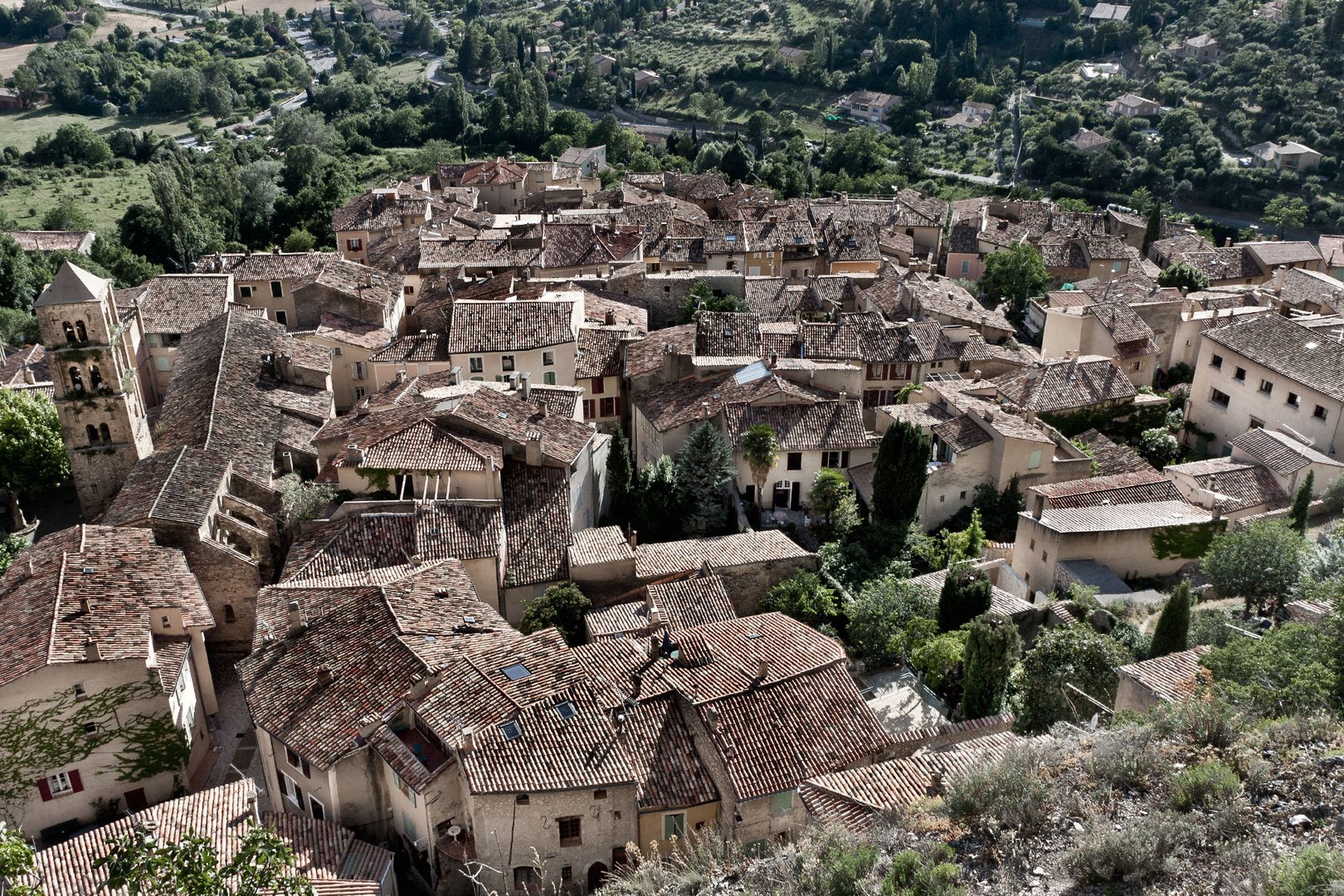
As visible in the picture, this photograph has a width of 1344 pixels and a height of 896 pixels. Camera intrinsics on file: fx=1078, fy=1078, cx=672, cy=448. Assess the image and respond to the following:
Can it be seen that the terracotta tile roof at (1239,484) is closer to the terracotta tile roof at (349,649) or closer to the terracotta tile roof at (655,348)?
the terracotta tile roof at (655,348)

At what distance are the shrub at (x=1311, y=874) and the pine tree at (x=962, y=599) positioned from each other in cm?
1875

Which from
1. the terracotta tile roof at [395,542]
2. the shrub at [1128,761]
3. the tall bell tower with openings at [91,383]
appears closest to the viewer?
the shrub at [1128,761]

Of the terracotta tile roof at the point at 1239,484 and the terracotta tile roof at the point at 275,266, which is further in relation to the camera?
the terracotta tile roof at the point at 275,266

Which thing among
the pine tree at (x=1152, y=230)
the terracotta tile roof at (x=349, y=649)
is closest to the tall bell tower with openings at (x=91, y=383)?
the terracotta tile roof at (x=349, y=649)

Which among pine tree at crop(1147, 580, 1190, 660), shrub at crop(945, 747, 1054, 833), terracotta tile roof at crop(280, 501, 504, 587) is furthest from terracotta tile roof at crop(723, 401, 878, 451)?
shrub at crop(945, 747, 1054, 833)

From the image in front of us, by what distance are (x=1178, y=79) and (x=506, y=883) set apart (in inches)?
4981

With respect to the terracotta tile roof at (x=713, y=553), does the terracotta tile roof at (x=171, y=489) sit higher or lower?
higher

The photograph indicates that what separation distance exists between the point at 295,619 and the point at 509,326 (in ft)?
70.3

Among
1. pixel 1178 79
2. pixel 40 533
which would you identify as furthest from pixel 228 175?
pixel 1178 79

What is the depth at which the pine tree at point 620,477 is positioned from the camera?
43.0m

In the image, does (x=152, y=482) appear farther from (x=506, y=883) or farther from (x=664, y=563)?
(x=506, y=883)

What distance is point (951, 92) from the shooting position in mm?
137250

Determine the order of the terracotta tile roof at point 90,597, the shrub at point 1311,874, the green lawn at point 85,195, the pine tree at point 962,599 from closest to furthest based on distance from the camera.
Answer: the shrub at point 1311,874
the terracotta tile roof at point 90,597
the pine tree at point 962,599
the green lawn at point 85,195

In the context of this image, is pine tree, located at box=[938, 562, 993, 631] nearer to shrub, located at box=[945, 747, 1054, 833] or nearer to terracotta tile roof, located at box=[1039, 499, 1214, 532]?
terracotta tile roof, located at box=[1039, 499, 1214, 532]
